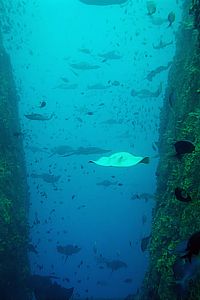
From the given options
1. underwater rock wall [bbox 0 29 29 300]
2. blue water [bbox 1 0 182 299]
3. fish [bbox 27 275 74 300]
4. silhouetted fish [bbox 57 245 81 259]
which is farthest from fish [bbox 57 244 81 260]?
blue water [bbox 1 0 182 299]

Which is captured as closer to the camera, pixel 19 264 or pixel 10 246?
pixel 10 246

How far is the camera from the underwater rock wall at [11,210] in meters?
8.97

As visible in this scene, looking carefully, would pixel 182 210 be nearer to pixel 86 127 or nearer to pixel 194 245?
pixel 194 245

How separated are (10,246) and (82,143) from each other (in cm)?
7288

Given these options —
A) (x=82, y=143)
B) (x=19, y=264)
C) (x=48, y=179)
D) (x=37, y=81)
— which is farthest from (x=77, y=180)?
(x=19, y=264)

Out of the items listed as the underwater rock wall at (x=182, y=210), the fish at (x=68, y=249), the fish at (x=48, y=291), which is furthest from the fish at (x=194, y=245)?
the fish at (x=68, y=249)

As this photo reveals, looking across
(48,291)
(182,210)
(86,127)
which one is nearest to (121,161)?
(182,210)

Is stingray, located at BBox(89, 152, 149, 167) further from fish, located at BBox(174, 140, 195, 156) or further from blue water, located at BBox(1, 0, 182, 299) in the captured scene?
blue water, located at BBox(1, 0, 182, 299)

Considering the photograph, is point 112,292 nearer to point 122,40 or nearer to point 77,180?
point 77,180

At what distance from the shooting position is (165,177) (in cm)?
965

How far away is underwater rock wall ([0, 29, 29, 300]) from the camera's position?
897 cm

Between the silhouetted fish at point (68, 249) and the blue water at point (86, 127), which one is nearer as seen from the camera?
the silhouetted fish at point (68, 249)

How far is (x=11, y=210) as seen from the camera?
30.9 ft

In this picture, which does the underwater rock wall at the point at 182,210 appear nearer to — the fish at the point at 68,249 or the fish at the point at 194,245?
the fish at the point at 194,245
